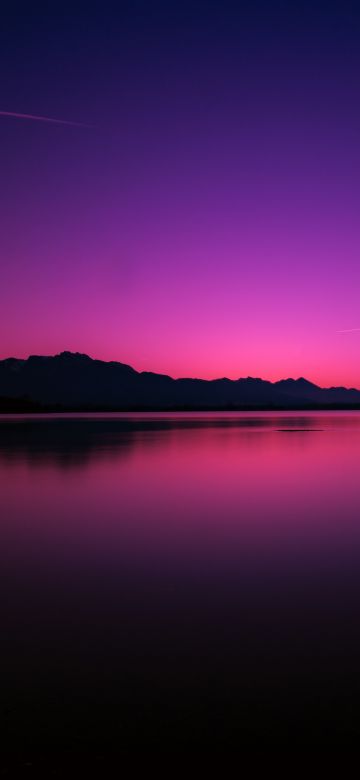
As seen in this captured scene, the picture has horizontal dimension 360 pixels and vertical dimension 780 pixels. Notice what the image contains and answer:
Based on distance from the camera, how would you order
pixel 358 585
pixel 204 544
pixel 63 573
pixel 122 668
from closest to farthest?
pixel 122 668 < pixel 358 585 < pixel 63 573 < pixel 204 544

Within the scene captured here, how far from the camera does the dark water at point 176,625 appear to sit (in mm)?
5496

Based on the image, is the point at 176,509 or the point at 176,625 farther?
the point at 176,509

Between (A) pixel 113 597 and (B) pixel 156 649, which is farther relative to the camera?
(A) pixel 113 597

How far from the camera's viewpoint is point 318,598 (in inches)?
384

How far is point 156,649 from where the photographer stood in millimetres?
7402

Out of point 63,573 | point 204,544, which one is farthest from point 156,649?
point 204,544

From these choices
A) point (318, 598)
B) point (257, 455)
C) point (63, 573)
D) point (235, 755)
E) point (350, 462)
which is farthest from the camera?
point (257, 455)

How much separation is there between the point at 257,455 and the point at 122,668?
33586 mm

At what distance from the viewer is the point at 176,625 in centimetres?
841

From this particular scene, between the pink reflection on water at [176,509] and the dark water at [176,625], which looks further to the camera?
the pink reflection on water at [176,509]

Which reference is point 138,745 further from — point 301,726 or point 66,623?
point 66,623

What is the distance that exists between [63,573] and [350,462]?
83.9ft

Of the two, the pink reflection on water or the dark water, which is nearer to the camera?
the dark water

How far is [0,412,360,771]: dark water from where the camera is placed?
5.50 m
